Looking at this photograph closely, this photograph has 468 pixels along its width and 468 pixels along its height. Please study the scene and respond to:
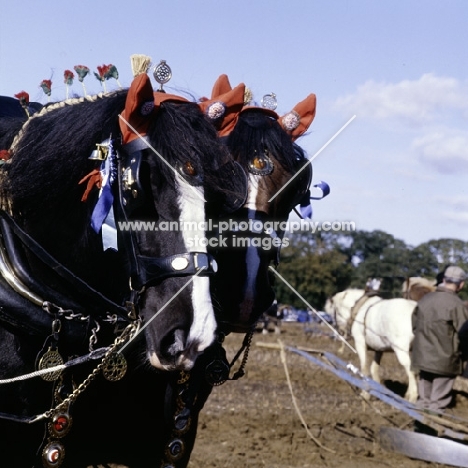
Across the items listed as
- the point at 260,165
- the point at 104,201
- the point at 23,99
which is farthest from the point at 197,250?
the point at 23,99

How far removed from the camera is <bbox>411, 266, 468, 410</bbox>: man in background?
8.79m

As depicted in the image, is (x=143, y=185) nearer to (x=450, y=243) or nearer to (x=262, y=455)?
(x=262, y=455)

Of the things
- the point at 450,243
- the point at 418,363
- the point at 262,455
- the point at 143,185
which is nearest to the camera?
Answer: the point at 143,185

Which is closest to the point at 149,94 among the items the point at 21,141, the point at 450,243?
the point at 21,141

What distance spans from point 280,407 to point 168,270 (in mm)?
7068

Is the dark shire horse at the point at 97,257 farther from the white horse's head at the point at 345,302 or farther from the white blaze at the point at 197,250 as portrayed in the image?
A: the white horse's head at the point at 345,302

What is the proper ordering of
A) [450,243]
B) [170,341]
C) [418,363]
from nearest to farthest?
1. [170,341]
2. [418,363]
3. [450,243]

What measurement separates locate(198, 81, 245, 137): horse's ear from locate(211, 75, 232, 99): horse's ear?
1.64 feet

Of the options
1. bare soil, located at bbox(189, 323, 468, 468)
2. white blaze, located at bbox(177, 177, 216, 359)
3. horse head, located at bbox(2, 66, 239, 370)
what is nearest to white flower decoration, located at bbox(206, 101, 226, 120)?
horse head, located at bbox(2, 66, 239, 370)

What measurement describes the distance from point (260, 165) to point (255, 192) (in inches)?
6.4

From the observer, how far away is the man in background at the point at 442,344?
8789mm

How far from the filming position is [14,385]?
2.86 metres

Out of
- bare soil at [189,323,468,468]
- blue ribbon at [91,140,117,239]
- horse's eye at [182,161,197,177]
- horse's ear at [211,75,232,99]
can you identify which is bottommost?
bare soil at [189,323,468,468]

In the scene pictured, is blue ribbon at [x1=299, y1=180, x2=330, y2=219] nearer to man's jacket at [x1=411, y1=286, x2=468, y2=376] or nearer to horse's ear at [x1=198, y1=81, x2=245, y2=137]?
horse's ear at [x1=198, y1=81, x2=245, y2=137]
